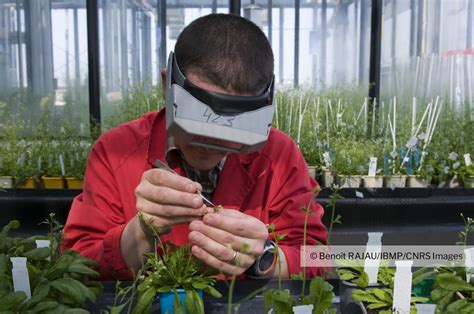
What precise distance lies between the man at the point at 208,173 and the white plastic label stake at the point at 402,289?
0.23 metres

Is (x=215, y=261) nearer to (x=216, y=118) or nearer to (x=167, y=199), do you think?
(x=167, y=199)

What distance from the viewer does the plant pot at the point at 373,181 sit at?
359 cm

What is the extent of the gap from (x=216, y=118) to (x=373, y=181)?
8.91 feet

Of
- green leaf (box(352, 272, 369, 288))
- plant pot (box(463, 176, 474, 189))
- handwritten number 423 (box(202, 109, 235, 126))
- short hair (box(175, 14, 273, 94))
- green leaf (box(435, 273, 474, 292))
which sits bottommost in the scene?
plant pot (box(463, 176, 474, 189))

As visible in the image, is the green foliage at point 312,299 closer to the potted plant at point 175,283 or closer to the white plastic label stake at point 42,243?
the potted plant at point 175,283

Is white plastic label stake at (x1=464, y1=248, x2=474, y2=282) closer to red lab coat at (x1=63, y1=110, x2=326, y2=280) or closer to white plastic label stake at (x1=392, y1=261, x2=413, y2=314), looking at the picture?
white plastic label stake at (x1=392, y1=261, x2=413, y2=314)

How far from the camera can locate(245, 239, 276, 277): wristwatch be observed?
1261 mm

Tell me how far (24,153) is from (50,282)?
3.00 m

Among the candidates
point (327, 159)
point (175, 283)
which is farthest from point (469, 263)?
point (327, 159)

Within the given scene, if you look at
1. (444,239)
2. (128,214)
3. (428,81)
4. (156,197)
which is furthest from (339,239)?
(428,81)

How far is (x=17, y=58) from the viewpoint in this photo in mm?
5090

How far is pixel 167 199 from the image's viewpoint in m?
1.08

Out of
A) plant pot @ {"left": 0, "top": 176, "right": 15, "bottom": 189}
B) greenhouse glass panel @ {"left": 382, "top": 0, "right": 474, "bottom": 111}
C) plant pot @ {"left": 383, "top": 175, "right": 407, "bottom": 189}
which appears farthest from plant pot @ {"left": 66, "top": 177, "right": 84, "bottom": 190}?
greenhouse glass panel @ {"left": 382, "top": 0, "right": 474, "bottom": 111}

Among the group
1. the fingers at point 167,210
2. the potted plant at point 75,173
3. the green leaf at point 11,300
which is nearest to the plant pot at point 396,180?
the potted plant at point 75,173
